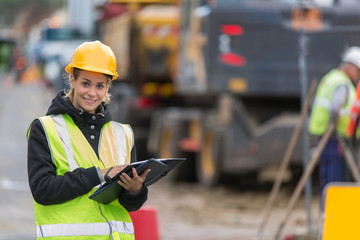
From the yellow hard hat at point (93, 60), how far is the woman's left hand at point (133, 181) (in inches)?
17.8

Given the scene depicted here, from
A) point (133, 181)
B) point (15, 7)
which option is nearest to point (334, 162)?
point (133, 181)

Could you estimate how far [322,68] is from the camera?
11.7m

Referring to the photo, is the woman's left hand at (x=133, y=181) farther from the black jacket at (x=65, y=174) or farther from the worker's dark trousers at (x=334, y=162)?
the worker's dark trousers at (x=334, y=162)

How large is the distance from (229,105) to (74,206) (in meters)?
8.67

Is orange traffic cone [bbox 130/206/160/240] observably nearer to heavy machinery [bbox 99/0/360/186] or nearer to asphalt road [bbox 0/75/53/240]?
asphalt road [bbox 0/75/53/240]

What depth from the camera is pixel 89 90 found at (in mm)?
3822

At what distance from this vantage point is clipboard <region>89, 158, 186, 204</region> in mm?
3668

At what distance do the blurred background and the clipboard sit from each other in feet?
16.1

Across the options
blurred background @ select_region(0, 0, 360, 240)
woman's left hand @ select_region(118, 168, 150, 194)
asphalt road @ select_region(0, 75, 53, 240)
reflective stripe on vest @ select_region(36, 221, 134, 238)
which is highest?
woman's left hand @ select_region(118, 168, 150, 194)

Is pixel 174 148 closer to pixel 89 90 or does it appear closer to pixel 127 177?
pixel 89 90

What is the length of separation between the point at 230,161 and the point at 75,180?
8.75 m

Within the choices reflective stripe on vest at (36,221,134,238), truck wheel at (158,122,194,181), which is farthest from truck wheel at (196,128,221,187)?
reflective stripe on vest at (36,221,134,238)

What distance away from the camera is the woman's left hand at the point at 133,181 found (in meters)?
3.68

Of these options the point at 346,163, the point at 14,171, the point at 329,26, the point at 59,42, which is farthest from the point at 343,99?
the point at 59,42
